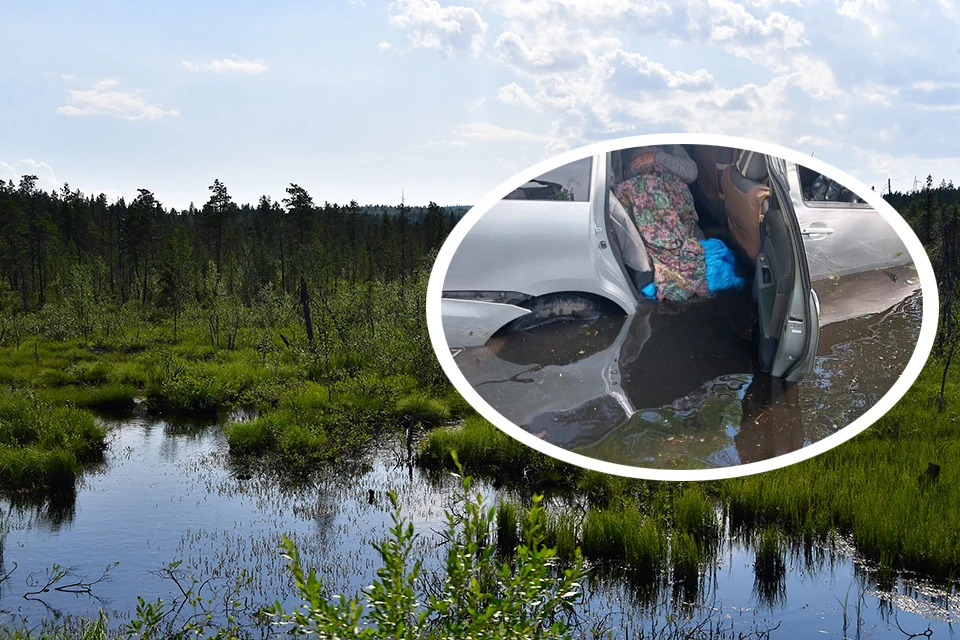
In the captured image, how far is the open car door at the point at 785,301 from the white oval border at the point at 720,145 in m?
0.16

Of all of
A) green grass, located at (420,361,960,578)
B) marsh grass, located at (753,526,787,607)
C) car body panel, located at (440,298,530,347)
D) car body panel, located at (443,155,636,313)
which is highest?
car body panel, located at (443,155,636,313)

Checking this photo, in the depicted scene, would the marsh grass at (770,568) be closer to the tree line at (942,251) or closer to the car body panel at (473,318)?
the tree line at (942,251)

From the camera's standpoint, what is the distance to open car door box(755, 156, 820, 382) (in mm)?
1615

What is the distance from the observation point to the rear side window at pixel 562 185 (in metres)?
1.68

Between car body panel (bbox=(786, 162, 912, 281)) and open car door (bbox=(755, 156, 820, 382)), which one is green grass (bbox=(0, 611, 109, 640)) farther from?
car body panel (bbox=(786, 162, 912, 281))

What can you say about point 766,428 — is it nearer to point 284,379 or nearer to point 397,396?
point 397,396

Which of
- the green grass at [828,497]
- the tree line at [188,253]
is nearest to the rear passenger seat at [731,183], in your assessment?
the green grass at [828,497]

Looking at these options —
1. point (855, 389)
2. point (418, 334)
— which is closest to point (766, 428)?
point (855, 389)

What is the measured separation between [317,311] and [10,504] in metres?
12.8

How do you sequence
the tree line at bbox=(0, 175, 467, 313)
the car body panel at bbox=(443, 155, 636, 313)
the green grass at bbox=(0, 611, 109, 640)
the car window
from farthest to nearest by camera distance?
the tree line at bbox=(0, 175, 467, 313)
the green grass at bbox=(0, 611, 109, 640)
the car window
the car body panel at bbox=(443, 155, 636, 313)

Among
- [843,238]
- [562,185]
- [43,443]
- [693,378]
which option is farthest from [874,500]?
[43,443]

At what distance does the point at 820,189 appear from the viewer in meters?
1.69

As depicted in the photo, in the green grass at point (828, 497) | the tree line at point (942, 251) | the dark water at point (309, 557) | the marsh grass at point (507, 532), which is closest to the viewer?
the dark water at point (309, 557)

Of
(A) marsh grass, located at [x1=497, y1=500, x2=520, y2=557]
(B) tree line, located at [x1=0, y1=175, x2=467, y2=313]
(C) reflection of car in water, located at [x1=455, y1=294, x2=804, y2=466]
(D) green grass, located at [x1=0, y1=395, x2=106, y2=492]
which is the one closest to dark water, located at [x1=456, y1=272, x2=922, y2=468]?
(C) reflection of car in water, located at [x1=455, y1=294, x2=804, y2=466]
